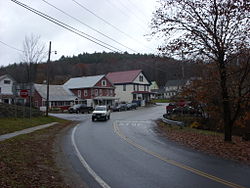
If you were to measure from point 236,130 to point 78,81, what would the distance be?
52.8 metres

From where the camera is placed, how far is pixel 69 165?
389 inches

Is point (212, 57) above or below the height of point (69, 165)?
above

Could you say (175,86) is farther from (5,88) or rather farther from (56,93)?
(5,88)

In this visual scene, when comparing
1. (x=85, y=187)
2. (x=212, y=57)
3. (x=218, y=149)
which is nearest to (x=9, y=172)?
(x=85, y=187)

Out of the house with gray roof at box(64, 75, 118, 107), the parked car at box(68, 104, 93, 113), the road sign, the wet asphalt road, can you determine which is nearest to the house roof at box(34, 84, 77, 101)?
the house with gray roof at box(64, 75, 118, 107)

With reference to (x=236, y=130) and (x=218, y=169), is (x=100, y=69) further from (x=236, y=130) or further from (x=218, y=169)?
(x=218, y=169)

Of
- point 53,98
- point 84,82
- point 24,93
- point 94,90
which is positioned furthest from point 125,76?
point 24,93

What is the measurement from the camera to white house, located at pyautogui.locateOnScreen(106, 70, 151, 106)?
77.2 metres

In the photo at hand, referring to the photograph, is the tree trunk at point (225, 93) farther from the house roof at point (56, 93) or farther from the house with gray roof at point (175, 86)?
the house roof at point (56, 93)

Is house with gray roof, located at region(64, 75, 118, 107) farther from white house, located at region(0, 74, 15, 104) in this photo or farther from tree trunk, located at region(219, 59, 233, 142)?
tree trunk, located at region(219, 59, 233, 142)

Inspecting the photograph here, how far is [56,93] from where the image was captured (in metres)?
65.4

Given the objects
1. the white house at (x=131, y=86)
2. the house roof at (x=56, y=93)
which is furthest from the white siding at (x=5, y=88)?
the white house at (x=131, y=86)

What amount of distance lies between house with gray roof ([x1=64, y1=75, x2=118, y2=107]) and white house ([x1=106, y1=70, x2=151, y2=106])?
17.0 feet

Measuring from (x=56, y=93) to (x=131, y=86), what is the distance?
841 inches
